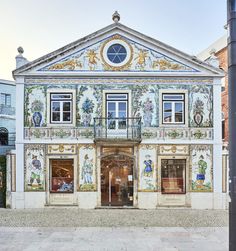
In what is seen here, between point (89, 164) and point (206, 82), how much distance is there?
7.40 metres

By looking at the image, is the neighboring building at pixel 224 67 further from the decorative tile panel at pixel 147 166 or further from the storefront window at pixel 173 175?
the decorative tile panel at pixel 147 166

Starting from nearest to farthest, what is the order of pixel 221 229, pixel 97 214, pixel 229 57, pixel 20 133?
pixel 229 57
pixel 221 229
pixel 97 214
pixel 20 133

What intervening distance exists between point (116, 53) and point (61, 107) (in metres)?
4.02

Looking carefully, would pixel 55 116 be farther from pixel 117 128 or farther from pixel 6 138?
pixel 6 138

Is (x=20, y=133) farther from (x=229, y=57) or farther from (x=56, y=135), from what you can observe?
(x=229, y=57)

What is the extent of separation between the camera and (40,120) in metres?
16.0

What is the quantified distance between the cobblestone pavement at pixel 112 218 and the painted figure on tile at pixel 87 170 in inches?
60.6

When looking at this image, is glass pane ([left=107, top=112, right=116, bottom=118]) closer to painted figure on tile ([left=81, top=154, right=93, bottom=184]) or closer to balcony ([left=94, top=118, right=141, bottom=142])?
balcony ([left=94, top=118, right=141, bottom=142])

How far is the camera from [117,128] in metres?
15.9

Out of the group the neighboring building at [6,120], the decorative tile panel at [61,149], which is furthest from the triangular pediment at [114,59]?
the neighboring building at [6,120]

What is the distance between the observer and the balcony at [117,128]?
1575 cm

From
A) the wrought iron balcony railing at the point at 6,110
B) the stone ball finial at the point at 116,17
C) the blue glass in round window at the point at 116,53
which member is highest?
the stone ball finial at the point at 116,17

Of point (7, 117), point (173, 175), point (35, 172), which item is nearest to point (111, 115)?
point (173, 175)

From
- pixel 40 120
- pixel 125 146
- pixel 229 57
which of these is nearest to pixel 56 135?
pixel 40 120
